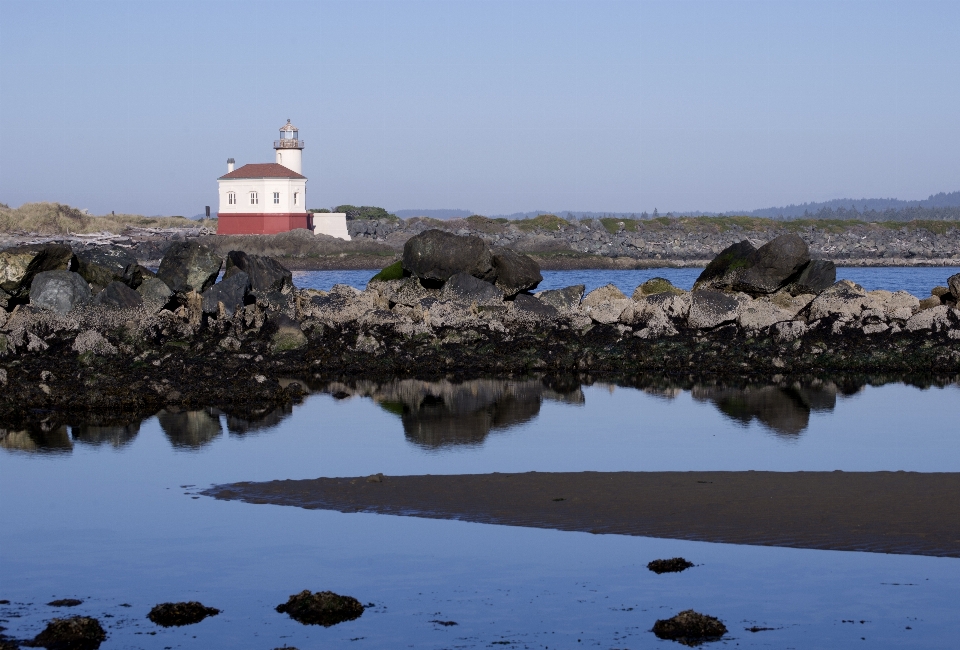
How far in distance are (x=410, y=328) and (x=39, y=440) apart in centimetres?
1108

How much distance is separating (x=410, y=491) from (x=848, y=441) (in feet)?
20.6

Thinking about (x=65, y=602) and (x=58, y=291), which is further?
(x=58, y=291)

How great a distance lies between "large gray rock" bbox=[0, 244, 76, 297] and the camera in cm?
2698

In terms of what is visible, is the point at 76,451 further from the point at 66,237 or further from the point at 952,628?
the point at 66,237

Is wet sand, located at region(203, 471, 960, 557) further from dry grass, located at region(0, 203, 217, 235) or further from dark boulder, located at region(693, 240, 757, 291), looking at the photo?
dry grass, located at region(0, 203, 217, 235)

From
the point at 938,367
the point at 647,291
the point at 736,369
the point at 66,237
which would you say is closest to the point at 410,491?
the point at 736,369

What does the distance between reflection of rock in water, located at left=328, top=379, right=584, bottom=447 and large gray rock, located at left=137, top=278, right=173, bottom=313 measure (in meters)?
7.58

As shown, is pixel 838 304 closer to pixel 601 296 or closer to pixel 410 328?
pixel 601 296

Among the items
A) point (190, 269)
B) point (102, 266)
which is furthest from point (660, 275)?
point (102, 266)

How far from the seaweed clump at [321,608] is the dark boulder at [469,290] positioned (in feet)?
68.4

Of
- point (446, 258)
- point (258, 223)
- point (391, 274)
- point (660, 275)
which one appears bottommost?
point (660, 275)

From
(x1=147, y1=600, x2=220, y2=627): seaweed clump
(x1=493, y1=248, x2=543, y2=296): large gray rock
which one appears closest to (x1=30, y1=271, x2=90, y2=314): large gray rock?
(x1=493, y1=248, x2=543, y2=296): large gray rock

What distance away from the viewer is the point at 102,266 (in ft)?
96.3

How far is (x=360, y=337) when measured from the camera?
24609 millimetres
